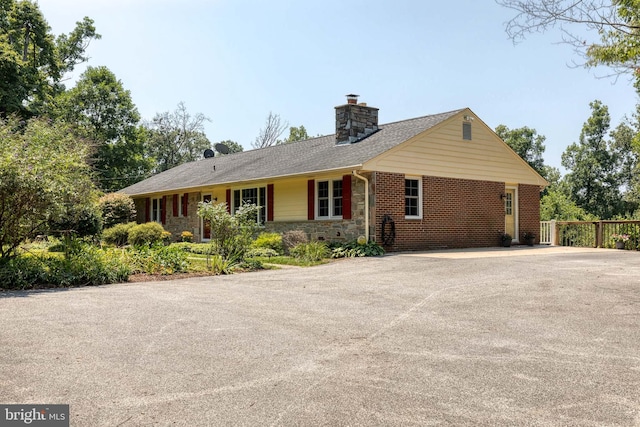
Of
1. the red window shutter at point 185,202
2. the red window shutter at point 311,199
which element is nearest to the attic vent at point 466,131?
the red window shutter at point 311,199

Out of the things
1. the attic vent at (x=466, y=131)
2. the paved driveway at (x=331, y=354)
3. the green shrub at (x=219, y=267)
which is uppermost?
the attic vent at (x=466, y=131)

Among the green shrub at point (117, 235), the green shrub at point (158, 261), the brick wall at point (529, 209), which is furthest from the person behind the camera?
the green shrub at point (117, 235)

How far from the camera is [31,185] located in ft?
32.1

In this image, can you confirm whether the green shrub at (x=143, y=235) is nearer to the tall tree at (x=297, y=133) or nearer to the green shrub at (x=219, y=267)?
A: the green shrub at (x=219, y=267)

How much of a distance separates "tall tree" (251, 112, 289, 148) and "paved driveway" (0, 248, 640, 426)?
40006mm

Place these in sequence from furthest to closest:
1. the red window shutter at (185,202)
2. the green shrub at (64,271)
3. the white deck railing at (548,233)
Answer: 1. the red window shutter at (185,202)
2. the white deck railing at (548,233)
3. the green shrub at (64,271)

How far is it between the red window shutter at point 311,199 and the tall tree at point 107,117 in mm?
25473

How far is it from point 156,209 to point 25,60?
12.3 metres

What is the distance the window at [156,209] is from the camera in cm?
2760

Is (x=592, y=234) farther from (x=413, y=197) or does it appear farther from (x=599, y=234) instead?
(x=413, y=197)

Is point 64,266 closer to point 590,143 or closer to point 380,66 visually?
point 380,66

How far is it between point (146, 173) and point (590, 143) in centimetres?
3450

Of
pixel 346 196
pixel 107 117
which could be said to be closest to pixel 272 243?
pixel 346 196

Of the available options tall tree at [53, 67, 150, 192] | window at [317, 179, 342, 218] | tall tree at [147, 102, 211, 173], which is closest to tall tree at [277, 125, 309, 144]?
tall tree at [147, 102, 211, 173]
